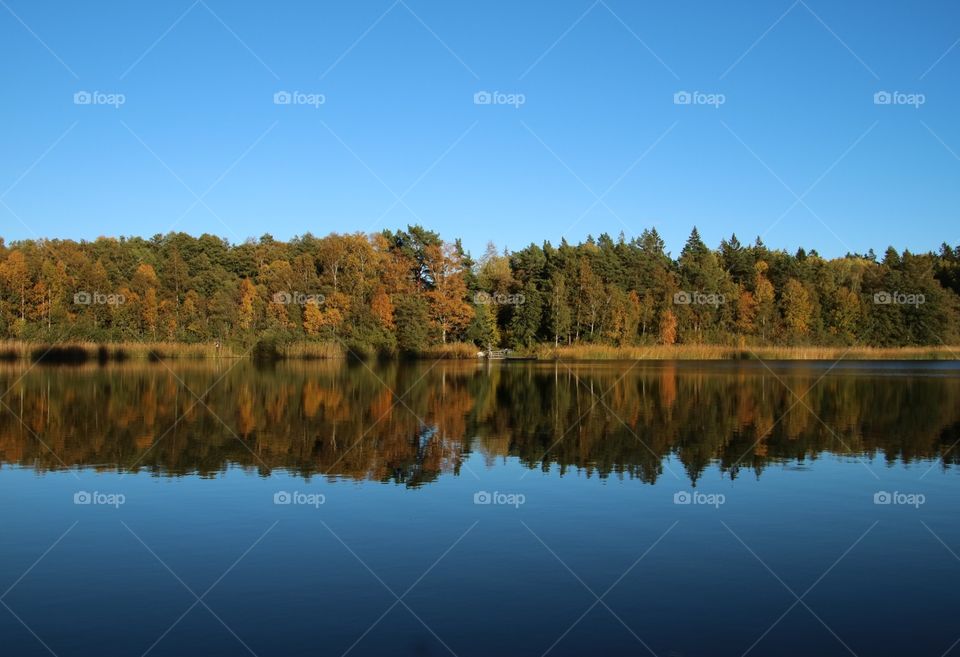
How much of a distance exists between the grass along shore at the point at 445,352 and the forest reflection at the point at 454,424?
27.3 m

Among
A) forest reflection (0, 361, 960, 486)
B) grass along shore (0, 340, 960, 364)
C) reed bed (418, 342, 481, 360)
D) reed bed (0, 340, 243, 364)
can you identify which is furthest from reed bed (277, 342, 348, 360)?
forest reflection (0, 361, 960, 486)

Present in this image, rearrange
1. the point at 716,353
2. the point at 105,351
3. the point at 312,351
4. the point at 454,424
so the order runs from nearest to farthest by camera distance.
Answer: the point at 454,424, the point at 105,351, the point at 312,351, the point at 716,353

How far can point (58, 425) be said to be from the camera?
23.7 metres

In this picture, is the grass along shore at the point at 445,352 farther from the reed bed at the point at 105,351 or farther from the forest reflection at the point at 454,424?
the forest reflection at the point at 454,424

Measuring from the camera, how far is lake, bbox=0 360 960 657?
8.23m

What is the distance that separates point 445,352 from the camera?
78.6 m

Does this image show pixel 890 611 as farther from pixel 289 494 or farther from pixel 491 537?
pixel 289 494

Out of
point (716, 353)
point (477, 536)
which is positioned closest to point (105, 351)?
point (716, 353)

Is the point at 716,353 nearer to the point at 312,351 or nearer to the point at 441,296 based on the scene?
the point at 441,296

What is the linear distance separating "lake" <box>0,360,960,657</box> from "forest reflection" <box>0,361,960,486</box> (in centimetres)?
16

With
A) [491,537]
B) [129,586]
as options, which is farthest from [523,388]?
[129,586]

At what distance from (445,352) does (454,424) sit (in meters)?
53.8

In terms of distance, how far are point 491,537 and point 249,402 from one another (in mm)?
20373

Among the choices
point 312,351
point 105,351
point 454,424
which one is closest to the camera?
point 454,424
